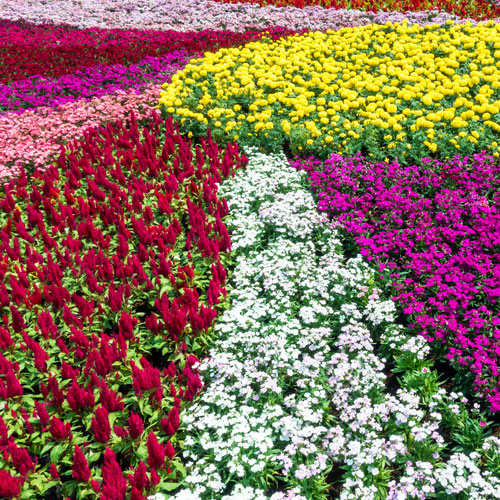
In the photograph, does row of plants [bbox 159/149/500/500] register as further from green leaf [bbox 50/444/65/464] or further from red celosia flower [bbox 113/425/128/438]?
green leaf [bbox 50/444/65/464]

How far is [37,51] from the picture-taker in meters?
13.5

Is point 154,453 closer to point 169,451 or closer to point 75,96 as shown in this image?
point 169,451

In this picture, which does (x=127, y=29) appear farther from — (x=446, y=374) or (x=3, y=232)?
(x=446, y=374)

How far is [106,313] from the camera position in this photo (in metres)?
4.96

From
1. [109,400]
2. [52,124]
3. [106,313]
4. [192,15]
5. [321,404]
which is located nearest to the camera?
[109,400]

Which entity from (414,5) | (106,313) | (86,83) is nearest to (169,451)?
(106,313)

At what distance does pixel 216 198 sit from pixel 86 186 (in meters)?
2.03

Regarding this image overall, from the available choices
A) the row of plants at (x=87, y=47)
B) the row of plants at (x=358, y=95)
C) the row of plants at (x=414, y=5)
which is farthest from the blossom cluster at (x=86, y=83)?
the row of plants at (x=414, y=5)

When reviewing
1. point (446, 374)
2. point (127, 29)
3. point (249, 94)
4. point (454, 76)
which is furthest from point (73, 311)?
point (127, 29)

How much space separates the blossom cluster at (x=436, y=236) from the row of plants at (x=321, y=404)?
0.31 m

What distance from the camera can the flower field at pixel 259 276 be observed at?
12.5 ft

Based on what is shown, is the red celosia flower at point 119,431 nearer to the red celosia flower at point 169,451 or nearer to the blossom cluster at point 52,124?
the red celosia flower at point 169,451

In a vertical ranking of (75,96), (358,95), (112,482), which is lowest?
(112,482)

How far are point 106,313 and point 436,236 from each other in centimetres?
377
